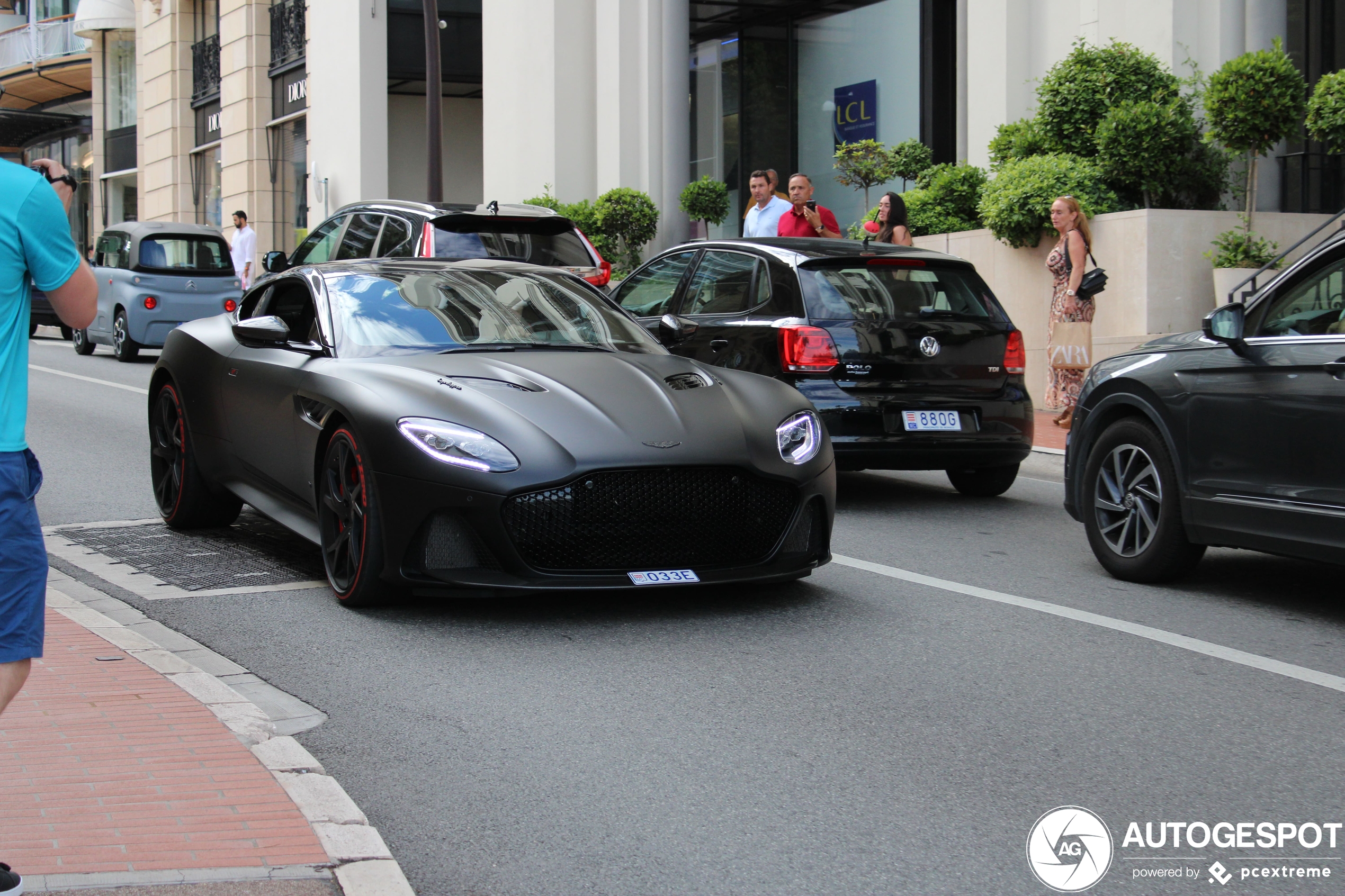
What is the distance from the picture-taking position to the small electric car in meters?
20.7

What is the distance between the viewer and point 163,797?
3.80 meters

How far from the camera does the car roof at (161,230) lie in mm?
21156

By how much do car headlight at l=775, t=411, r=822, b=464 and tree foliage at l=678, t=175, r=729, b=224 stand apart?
17.4 m

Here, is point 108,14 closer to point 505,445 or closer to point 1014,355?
point 1014,355

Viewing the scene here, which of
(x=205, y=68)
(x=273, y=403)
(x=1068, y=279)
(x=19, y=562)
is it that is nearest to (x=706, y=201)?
(x=1068, y=279)

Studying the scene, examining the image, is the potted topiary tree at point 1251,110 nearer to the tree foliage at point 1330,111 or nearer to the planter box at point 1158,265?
the planter box at point 1158,265

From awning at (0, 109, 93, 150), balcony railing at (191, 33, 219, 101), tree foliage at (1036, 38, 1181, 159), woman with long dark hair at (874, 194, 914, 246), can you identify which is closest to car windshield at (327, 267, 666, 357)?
woman with long dark hair at (874, 194, 914, 246)

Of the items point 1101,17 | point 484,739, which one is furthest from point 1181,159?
point 484,739

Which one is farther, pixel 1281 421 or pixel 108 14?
pixel 108 14

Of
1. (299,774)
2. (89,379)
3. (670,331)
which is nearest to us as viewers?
(299,774)

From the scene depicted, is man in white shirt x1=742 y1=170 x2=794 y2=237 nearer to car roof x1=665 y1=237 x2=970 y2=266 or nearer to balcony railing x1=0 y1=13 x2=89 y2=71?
car roof x1=665 y1=237 x2=970 y2=266

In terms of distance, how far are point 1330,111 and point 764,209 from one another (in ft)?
16.9

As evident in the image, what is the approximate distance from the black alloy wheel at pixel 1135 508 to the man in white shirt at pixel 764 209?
7604mm

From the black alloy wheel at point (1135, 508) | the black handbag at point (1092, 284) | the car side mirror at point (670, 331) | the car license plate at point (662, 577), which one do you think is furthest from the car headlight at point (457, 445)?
the black handbag at point (1092, 284)
